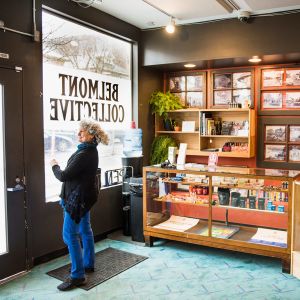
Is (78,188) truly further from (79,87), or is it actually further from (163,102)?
(163,102)

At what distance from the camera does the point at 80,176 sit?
12.3ft

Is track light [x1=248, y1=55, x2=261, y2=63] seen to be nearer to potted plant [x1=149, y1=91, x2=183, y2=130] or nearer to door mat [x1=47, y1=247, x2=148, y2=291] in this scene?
potted plant [x1=149, y1=91, x2=183, y2=130]

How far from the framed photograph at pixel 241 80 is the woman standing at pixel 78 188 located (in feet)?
9.92

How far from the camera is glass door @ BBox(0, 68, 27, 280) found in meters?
3.98

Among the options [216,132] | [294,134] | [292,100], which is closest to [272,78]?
[292,100]

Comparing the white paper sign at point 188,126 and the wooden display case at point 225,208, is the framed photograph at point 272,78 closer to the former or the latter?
the white paper sign at point 188,126

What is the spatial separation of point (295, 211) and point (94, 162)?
2.25m

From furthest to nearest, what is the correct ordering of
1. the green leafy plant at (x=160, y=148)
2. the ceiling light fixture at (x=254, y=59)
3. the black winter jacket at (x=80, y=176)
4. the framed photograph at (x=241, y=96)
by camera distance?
the green leafy plant at (x=160, y=148) < the framed photograph at (x=241, y=96) < the ceiling light fixture at (x=254, y=59) < the black winter jacket at (x=80, y=176)

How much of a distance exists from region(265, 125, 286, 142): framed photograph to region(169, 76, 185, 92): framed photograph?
1607mm

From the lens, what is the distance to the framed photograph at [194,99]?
645cm

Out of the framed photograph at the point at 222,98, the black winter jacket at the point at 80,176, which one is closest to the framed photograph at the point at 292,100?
the framed photograph at the point at 222,98

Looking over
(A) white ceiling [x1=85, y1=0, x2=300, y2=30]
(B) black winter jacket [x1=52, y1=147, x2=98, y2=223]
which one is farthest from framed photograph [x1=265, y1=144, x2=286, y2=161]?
(B) black winter jacket [x1=52, y1=147, x2=98, y2=223]

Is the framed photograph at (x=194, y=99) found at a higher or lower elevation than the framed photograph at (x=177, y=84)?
lower

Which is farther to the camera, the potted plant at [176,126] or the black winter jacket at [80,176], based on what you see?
the potted plant at [176,126]
